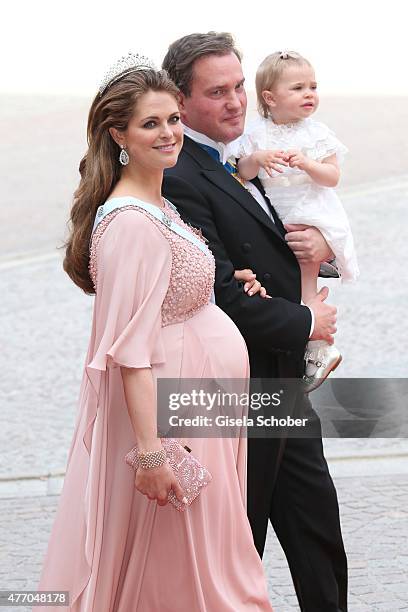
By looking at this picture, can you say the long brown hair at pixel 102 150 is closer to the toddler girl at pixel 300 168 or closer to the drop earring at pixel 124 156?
the drop earring at pixel 124 156

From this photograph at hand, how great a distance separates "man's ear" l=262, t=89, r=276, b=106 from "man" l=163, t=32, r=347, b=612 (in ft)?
0.85

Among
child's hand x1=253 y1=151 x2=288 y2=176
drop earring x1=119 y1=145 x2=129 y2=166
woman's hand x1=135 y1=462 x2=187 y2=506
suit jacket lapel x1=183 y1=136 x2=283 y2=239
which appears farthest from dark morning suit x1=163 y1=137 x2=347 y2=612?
woman's hand x1=135 y1=462 x2=187 y2=506

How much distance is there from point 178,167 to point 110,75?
0.47 m

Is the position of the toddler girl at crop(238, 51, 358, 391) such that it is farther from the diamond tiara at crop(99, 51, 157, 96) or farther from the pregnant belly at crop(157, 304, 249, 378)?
the diamond tiara at crop(99, 51, 157, 96)

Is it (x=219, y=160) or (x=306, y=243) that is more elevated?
(x=219, y=160)

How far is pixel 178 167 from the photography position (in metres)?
3.94

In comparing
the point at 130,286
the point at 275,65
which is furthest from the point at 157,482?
the point at 275,65

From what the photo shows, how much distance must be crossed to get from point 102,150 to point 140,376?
67 centimetres

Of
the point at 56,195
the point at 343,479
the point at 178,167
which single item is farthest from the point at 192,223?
the point at 56,195

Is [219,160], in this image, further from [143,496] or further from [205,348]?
[143,496]

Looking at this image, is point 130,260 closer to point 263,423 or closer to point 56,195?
point 263,423

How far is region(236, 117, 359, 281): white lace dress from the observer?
4148 mm

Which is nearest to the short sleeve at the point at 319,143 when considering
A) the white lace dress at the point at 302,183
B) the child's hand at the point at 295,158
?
the white lace dress at the point at 302,183

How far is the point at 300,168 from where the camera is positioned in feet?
13.4
